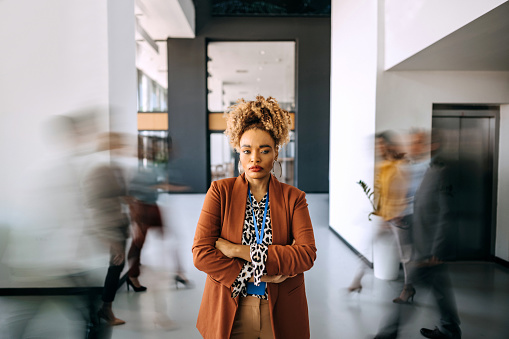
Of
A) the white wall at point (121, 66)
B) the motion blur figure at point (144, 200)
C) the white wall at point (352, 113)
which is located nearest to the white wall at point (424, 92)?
the white wall at point (352, 113)


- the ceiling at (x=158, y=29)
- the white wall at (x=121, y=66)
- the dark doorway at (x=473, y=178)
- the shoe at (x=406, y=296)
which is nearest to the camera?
the shoe at (x=406, y=296)

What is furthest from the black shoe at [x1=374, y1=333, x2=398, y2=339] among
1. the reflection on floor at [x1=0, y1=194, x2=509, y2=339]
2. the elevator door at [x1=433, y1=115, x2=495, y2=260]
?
the elevator door at [x1=433, y1=115, x2=495, y2=260]

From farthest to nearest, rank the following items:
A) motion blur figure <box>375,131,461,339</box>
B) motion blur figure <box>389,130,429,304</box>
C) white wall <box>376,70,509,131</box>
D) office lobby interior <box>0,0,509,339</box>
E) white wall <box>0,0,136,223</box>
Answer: white wall <box>376,70,509,131</box> < white wall <box>0,0,136,223</box> < motion blur figure <box>389,130,429,304</box> < motion blur figure <box>375,131,461,339</box> < office lobby interior <box>0,0,509,339</box>

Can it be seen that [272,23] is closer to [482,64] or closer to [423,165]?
[482,64]

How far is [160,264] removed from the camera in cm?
429

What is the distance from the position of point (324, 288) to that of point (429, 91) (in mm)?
2958

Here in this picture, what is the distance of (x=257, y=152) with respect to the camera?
1405 millimetres

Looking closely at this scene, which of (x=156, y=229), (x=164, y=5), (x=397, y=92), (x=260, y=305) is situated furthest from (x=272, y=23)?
(x=260, y=305)

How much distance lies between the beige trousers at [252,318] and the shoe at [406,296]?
7.63 ft

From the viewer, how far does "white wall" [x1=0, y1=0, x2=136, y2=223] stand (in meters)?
3.03

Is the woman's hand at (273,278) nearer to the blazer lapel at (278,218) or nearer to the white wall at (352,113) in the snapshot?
the blazer lapel at (278,218)

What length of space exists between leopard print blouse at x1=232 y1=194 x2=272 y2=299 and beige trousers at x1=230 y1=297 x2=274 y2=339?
1.2 inches

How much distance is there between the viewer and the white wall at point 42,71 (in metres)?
3.03

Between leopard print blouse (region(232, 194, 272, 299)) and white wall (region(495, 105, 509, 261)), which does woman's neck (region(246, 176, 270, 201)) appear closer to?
leopard print blouse (region(232, 194, 272, 299))
